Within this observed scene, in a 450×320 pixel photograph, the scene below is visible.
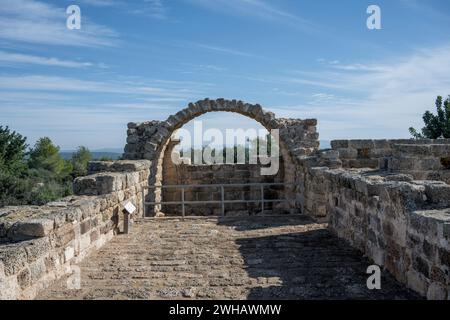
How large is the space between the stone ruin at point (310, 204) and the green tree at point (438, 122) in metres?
11.6

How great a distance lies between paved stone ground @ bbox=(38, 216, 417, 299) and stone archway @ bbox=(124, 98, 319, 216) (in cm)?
367

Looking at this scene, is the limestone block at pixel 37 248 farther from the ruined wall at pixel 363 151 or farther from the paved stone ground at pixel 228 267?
the ruined wall at pixel 363 151

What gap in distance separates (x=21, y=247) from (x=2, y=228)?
2.20 ft

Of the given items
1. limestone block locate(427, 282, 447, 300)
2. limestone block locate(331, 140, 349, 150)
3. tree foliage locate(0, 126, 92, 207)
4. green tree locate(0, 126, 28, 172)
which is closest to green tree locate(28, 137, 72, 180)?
tree foliage locate(0, 126, 92, 207)

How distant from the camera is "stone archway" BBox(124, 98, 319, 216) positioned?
1245 centimetres

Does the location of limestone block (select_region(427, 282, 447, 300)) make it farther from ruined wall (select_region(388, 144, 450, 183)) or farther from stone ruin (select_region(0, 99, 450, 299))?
ruined wall (select_region(388, 144, 450, 183))

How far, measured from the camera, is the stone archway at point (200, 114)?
12.5m

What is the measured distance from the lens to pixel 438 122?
73.5ft

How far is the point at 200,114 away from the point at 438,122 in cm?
1414

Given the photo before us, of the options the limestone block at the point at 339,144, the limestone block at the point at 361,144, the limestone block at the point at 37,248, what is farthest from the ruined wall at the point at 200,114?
the limestone block at the point at 37,248

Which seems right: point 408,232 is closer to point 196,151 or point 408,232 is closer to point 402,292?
point 402,292

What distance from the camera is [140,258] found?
6785 mm

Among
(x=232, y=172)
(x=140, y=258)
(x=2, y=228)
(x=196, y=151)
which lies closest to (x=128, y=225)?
(x=140, y=258)

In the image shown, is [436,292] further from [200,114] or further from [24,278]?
[200,114]
